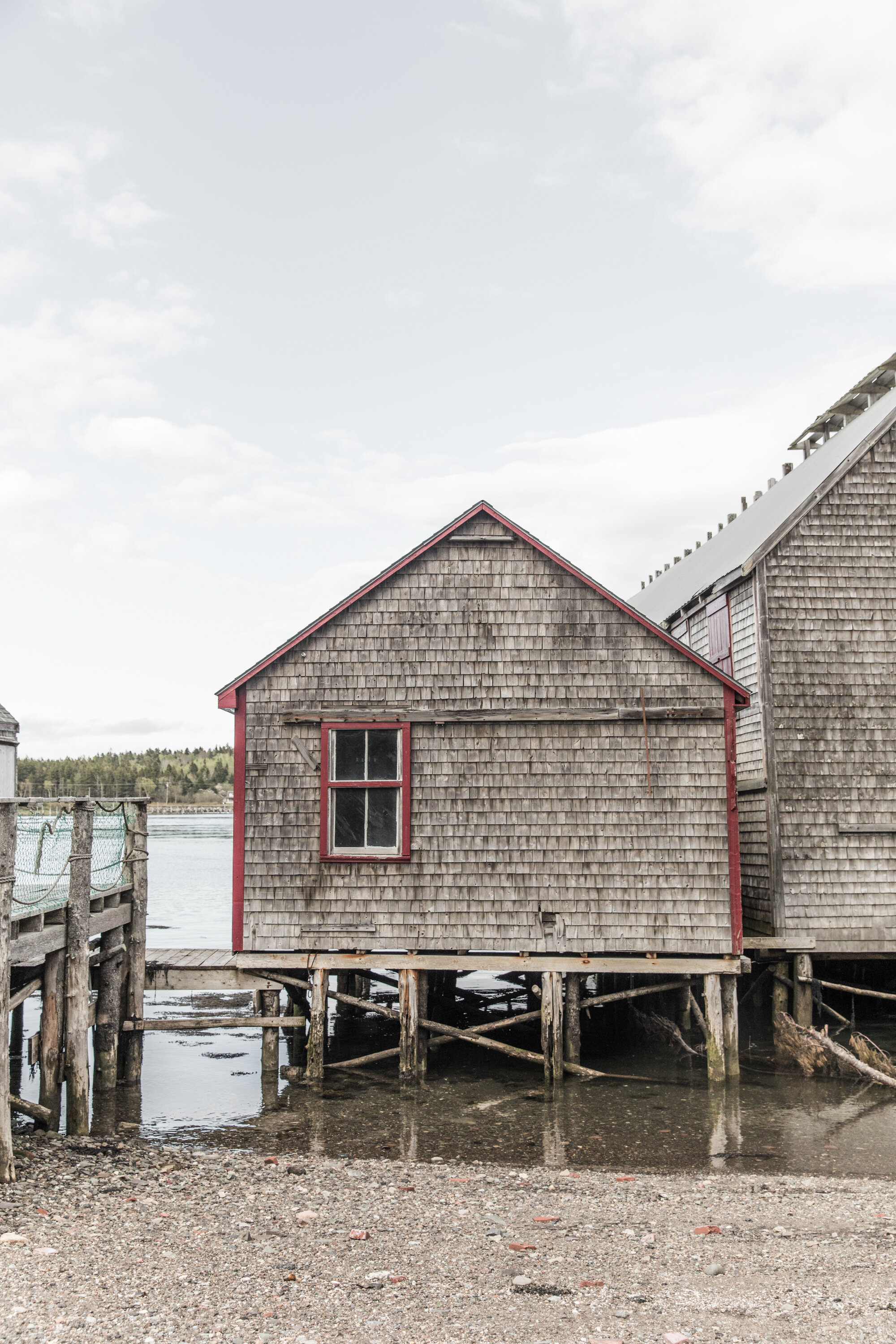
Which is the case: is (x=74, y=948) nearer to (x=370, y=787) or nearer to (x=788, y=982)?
(x=370, y=787)

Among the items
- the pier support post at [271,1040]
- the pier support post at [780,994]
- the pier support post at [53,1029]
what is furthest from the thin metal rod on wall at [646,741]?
the pier support post at [53,1029]

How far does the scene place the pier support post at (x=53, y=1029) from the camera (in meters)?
11.5

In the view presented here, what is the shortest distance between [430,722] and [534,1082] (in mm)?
5038

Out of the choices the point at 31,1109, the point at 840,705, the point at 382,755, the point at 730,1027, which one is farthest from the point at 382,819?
the point at 840,705

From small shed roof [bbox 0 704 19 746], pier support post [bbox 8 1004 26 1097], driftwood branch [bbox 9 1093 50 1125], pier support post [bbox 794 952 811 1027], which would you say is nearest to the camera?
driftwood branch [bbox 9 1093 50 1125]

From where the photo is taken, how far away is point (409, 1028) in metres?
13.6

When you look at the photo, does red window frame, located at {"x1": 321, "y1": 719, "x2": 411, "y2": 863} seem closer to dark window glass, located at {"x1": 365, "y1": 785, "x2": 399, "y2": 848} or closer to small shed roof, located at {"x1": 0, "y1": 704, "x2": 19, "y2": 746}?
dark window glass, located at {"x1": 365, "y1": 785, "x2": 399, "y2": 848}

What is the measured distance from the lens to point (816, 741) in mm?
14703

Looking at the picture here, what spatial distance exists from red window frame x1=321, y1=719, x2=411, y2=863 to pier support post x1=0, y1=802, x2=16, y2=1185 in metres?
4.20

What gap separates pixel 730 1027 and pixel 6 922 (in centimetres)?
Result: 895

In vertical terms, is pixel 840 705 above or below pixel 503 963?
above

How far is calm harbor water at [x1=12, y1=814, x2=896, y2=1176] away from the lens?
35.1 ft

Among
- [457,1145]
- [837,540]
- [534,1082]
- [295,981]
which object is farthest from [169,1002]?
[837,540]

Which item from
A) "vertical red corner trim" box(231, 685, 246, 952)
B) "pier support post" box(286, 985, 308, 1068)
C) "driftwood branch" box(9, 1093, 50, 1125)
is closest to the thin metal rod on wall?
"vertical red corner trim" box(231, 685, 246, 952)
